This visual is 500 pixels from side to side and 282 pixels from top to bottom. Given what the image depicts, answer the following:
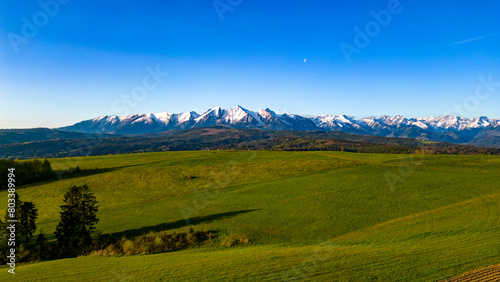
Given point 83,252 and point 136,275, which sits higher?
point 136,275

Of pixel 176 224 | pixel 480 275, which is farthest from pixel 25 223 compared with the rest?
pixel 480 275

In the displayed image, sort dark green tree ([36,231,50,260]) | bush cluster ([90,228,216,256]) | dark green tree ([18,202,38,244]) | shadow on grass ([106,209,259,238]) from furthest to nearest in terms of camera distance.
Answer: shadow on grass ([106,209,259,238]), dark green tree ([18,202,38,244]), dark green tree ([36,231,50,260]), bush cluster ([90,228,216,256])

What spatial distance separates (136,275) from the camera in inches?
808

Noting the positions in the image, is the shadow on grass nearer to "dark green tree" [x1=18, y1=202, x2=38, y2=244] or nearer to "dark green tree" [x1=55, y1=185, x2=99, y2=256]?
"dark green tree" [x1=55, y1=185, x2=99, y2=256]

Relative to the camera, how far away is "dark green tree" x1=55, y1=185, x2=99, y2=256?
33250 millimetres

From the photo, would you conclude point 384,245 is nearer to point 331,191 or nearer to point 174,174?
point 331,191

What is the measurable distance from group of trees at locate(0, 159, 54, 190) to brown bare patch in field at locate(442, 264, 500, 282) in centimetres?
10410

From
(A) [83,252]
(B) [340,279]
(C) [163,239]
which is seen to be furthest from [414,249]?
(A) [83,252]

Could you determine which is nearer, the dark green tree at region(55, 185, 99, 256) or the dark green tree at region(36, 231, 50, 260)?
the dark green tree at region(36, 231, 50, 260)

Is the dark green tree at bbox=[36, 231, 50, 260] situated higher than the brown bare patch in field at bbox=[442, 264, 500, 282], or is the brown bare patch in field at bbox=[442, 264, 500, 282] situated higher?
the brown bare patch in field at bbox=[442, 264, 500, 282]

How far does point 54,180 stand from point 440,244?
96.7 m

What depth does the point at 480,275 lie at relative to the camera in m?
18.8

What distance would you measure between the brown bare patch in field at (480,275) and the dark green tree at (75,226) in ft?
134

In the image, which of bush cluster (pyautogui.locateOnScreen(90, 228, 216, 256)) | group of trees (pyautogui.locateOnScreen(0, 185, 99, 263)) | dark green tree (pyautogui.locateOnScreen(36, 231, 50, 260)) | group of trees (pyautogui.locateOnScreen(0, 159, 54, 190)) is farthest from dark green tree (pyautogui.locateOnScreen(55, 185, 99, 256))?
group of trees (pyautogui.locateOnScreen(0, 159, 54, 190))
